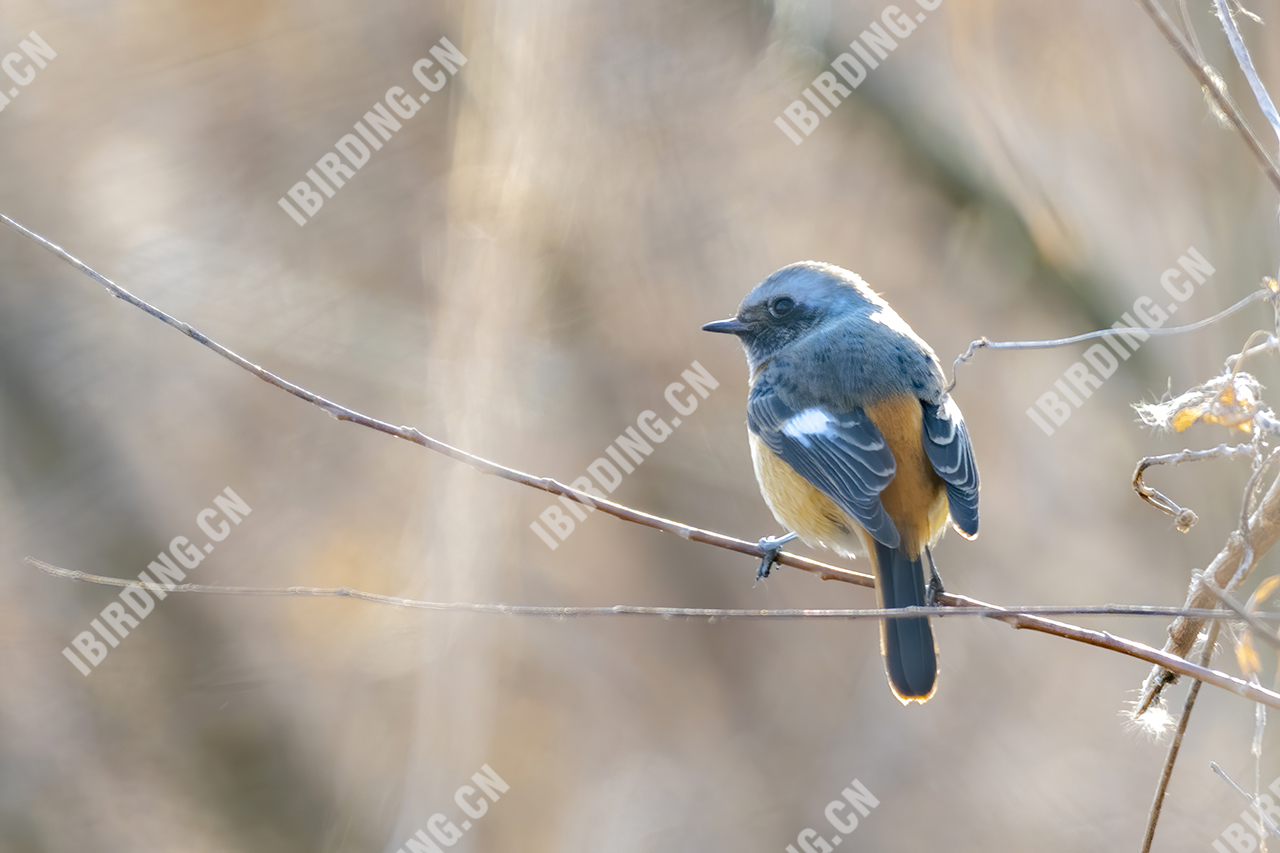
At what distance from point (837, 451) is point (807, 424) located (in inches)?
6.7

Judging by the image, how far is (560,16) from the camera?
13.8 feet

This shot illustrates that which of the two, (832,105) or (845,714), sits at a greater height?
(832,105)

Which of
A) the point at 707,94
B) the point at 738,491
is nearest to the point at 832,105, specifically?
the point at 707,94

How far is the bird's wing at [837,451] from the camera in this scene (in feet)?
8.23

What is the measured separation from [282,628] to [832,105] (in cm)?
383

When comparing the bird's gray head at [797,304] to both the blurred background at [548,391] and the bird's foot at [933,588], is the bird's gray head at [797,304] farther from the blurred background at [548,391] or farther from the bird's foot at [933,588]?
the blurred background at [548,391]

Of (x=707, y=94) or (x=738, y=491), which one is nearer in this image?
(x=707, y=94)

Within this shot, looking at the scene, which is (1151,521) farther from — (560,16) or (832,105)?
(560,16)

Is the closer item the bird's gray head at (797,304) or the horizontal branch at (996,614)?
the horizontal branch at (996,614)

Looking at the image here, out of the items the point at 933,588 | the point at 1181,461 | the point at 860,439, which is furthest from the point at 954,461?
the point at 1181,461

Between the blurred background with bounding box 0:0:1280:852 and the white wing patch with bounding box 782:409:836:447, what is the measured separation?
1.72 metres

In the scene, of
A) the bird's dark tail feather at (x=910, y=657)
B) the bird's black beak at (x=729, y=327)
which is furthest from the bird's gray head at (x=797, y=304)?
the bird's dark tail feather at (x=910, y=657)

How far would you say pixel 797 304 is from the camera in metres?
3.14

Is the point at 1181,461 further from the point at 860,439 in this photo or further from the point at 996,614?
the point at 860,439
